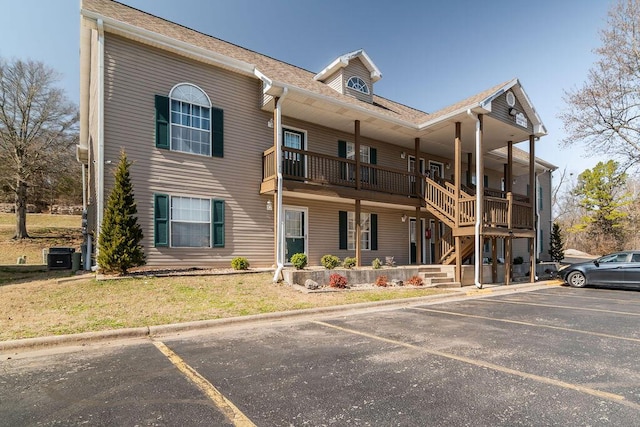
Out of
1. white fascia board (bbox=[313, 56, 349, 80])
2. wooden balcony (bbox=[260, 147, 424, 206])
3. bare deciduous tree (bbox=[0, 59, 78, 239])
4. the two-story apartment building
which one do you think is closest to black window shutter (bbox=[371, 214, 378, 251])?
the two-story apartment building

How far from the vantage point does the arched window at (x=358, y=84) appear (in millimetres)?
15155

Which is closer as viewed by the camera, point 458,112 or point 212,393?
point 212,393

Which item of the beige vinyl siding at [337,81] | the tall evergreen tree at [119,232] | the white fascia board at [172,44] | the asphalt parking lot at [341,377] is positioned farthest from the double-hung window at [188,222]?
the beige vinyl siding at [337,81]

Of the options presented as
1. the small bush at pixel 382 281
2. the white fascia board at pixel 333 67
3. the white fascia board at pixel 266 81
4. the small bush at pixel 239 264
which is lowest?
the small bush at pixel 382 281

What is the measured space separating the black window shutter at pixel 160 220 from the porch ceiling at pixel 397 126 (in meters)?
4.83

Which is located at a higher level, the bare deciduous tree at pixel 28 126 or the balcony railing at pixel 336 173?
the bare deciduous tree at pixel 28 126

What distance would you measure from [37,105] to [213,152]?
874 inches

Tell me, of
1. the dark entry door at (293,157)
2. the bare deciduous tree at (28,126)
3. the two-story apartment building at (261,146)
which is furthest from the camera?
the bare deciduous tree at (28,126)

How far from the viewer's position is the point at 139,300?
24.8ft

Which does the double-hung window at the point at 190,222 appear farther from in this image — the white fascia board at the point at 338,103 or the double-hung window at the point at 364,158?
the double-hung window at the point at 364,158

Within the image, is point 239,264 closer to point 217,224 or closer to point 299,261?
point 217,224

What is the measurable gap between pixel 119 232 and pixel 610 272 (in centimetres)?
1611

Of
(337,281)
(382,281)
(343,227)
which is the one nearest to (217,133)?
(343,227)

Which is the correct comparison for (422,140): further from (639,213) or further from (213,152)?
(639,213)
